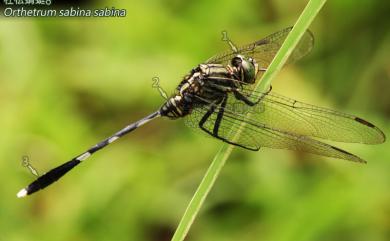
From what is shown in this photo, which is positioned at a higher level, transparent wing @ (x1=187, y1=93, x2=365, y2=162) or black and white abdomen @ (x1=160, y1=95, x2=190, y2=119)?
black and white abdomen @ (x1=160, y1=95, x2=190, y2=119)

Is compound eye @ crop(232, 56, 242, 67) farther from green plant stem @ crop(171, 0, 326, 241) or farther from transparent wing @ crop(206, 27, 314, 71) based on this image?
green plant stem @ crop(171, 0, 326, 241)

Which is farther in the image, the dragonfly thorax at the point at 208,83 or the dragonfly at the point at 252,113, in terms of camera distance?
the dragonfly thorax at the point at 208,83

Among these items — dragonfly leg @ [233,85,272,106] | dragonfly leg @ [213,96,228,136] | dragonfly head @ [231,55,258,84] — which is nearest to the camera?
dragonfly leg @ [233,85,272,106]

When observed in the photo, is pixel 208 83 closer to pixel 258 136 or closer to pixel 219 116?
pixel 219 116

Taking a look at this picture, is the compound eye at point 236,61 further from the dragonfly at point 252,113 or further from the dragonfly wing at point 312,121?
the dragonfly wing at point 312,121

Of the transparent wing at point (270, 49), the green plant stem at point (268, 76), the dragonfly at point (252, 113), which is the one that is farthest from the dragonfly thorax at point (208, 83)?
the green plant stem at point (268, 76)

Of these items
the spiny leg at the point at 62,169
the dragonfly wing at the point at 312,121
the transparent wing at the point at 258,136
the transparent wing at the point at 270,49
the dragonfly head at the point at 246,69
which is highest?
the transparent wing at the point at 270,49

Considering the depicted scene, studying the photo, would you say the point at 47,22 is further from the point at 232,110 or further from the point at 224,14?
the point at 232,110

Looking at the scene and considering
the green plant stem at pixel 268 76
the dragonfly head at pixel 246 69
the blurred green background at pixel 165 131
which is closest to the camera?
the green plant stem at pixel 268 76

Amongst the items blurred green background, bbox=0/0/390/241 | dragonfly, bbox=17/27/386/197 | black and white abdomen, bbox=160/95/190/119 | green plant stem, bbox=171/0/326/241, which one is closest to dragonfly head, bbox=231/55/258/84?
dragonfly, bbox=17/27/386/197
